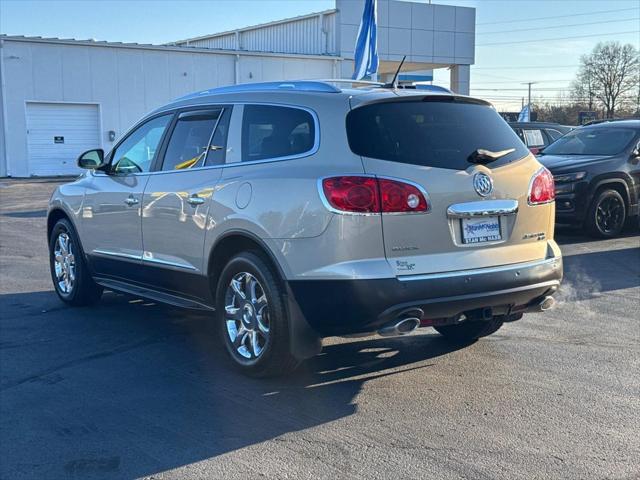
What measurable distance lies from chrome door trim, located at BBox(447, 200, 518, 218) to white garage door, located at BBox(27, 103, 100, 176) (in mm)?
25297

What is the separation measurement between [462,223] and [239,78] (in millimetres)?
28113

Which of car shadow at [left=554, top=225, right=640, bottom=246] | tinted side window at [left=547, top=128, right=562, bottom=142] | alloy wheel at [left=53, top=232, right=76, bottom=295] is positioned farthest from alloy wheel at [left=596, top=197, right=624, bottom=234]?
alloy wheel at [left=53, top=232, right=76, bottom=295]

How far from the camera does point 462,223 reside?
4.84m

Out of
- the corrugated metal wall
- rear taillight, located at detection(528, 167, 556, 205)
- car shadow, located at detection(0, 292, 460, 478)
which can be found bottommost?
car shadow, located at detection(0, 292, 460, 478)

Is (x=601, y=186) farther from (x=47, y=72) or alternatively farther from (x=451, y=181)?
(x=47, y=72)

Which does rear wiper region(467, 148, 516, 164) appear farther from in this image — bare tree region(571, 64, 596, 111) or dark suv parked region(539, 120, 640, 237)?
bare tree region(571, 64, 596, 111)

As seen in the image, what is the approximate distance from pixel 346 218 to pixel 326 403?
3.95 ft

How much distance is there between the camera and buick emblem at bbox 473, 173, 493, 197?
193 inches

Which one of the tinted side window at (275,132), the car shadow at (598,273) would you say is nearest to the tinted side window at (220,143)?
the tinted side window at (275,132)

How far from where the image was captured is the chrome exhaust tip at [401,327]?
4.65 m

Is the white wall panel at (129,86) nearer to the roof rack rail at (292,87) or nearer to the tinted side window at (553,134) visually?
the tinted side window at (553,134)

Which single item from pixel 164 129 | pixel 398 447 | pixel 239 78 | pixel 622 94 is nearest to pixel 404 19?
pixel 239 78

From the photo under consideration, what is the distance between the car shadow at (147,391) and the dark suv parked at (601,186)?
6247 millimetres

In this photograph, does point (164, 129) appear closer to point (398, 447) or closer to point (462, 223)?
point (462, 223)
